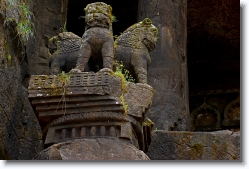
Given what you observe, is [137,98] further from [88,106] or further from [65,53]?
[65,53]

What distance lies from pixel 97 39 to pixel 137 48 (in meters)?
0.52

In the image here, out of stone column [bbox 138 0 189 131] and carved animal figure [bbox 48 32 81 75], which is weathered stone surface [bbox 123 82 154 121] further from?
stone column [bbox 138 0 189 131]

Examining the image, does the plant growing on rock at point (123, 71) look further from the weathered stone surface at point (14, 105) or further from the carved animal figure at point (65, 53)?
the weathered stone surface at point (14, 105)

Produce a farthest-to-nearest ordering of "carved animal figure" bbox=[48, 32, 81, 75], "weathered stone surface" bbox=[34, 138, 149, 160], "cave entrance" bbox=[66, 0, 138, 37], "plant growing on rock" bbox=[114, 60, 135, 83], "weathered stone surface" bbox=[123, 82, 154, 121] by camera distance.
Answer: "cave entrance" bbox=[66, 0, 138, 37] < "carved animal figure" bbox=[48, 32, 81, 75] < "plant growing on rock" bbox=[114, 60, 135, 83] < "weathered stone surface" bbox=[123, 82, 154, 121] < "weathered stone surface" bbox=[34, 138, 149, 160]

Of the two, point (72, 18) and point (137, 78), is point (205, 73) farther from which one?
point (137, 78)

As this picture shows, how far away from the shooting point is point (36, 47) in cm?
1205

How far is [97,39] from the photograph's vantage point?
30.5 feet

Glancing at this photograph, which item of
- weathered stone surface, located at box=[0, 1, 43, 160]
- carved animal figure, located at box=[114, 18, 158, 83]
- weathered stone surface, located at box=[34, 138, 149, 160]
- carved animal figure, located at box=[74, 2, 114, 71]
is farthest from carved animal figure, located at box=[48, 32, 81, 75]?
weathered stone surface, located at box=[34, 138, 149, 160]

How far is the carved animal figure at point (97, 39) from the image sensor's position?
9234 millimetres

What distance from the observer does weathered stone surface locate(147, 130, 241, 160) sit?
396 inches

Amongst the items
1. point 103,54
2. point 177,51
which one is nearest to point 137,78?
point 103,54

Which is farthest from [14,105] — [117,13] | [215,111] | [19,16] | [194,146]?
[215,111]

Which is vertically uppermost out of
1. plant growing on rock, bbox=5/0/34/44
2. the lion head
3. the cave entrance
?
the cave entrance

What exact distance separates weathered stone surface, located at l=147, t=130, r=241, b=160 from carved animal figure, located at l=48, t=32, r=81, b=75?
150 cm
